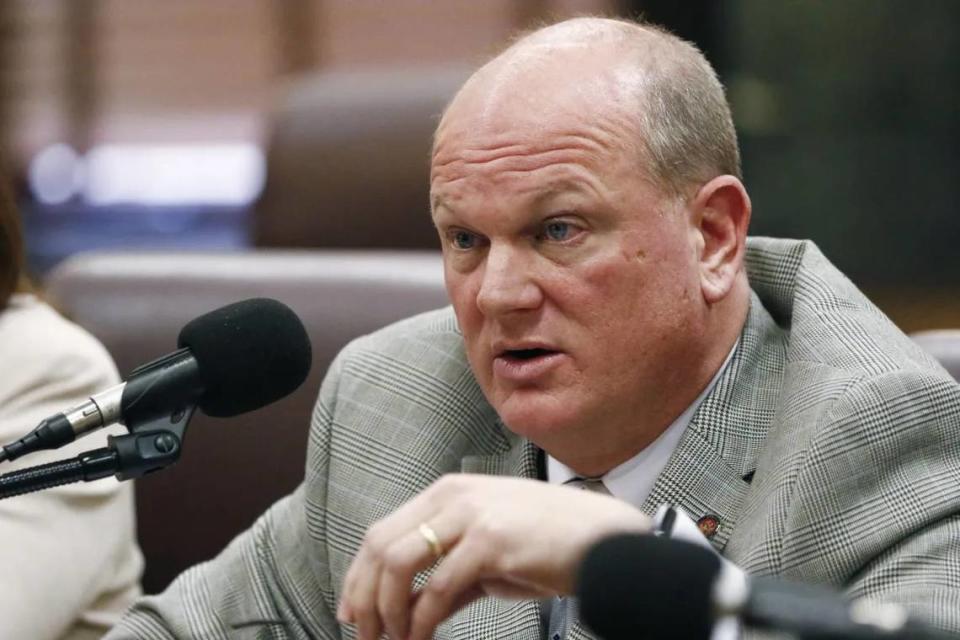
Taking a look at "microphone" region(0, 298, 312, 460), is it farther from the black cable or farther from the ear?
the ear

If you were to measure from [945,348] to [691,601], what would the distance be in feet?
3.92

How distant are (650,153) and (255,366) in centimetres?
50

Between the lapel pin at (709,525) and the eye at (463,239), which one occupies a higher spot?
the eye at (463,239)

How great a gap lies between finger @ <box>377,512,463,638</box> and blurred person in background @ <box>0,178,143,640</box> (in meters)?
0.93

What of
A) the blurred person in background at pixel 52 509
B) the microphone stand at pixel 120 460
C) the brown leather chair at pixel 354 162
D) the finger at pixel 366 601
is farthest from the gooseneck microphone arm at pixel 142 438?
the brown leather chair at pixel 354 162

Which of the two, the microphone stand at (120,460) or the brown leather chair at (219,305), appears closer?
the microphone stand at (120,460)

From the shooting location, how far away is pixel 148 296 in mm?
2359

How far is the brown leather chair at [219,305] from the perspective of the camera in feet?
7.29

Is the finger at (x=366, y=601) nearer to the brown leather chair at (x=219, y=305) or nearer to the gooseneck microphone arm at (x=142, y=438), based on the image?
the gooseneck microphone arm at (x=142, y=438)

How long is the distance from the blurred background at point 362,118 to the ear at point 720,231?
56.5 inches

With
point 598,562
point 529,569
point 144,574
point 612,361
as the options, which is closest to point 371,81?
point 144,574

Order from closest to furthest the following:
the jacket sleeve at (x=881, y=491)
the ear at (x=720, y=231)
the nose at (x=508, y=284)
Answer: the jacket sleeve at (x=881, y=491) < the nose at (x=508, y=284) < the ear at (x=720, y=231)

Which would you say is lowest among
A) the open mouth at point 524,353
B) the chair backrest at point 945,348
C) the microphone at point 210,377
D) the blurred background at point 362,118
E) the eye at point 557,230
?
the blurred background at point 362,118

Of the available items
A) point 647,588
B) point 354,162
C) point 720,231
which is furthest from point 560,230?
point 354,162
